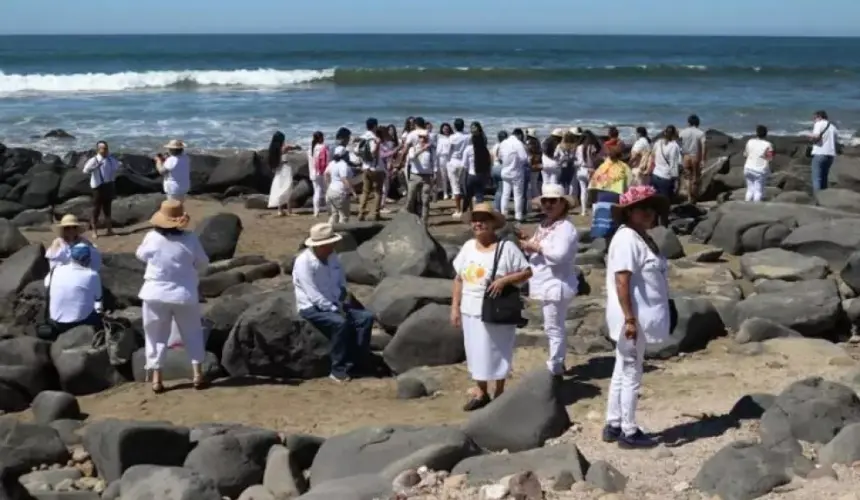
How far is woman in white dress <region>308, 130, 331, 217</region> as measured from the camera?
1806cm

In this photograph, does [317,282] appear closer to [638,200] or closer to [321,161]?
[638,200]

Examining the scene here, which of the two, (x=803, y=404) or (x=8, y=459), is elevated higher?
(x=803, y=404)

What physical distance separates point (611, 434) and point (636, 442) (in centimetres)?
18

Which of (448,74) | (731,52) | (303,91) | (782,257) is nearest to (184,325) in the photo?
(782,257)

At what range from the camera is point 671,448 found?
7422 mm

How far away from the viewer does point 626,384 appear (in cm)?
734

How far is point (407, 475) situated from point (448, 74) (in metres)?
54.0

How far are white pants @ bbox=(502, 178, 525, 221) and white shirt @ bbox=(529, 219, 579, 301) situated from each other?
808 centimetres

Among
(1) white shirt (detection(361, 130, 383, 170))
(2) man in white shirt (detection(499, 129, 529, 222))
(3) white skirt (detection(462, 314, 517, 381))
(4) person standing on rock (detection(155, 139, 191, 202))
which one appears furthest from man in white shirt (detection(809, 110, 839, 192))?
(3) white skirt (detection(462, 314, 517, 381))

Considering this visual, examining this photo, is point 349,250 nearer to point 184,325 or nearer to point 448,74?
point 184,325

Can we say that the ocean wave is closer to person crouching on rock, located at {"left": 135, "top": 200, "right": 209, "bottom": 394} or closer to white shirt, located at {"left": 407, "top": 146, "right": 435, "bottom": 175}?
white shirt, located at {"left": 407, "top": 146, "right": 435, "bottom": 175}

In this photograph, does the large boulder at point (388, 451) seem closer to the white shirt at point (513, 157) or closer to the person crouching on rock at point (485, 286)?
the person crouching on rock at point (485, 286)

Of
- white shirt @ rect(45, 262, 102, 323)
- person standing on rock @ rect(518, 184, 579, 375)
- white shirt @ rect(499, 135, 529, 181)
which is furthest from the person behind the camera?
white shirt @ rect(499, 135, 529, 181)

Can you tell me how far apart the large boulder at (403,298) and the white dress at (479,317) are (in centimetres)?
281
